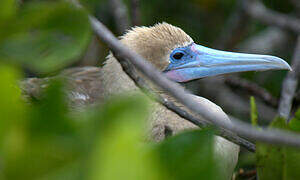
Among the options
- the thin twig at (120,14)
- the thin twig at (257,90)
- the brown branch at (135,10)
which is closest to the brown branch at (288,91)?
the thin twig at (257,90)

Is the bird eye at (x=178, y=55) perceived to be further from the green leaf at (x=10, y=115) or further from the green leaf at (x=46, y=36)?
the green leaf at (x=10, y=115)

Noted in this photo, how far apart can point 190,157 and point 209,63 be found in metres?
1.73

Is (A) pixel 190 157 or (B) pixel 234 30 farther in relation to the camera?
(B) pixel 234 30

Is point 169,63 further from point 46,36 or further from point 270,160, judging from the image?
point 46,36

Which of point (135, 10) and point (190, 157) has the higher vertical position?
point (190, 157)

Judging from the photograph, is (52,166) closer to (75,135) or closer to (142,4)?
(75,135)

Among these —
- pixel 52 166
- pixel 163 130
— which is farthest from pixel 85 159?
pixel 163 130

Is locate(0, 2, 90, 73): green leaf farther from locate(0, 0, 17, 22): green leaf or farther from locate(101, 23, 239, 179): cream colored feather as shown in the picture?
locate(101, 23, 239, 179): cream colored feather

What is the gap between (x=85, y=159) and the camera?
95cm

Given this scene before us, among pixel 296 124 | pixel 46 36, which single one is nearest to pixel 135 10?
pixel 296 124

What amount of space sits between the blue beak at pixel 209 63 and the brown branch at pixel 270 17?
47.4 inches

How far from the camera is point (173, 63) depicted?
295 cm

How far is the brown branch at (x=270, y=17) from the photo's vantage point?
3.87 meters

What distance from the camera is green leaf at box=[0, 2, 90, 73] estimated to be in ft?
3.79
